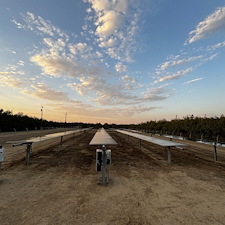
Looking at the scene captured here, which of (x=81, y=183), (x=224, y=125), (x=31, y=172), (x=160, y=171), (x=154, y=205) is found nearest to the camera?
(x=154, y=205)

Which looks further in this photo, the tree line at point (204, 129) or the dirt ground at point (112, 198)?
the tree line at point (204, 129)

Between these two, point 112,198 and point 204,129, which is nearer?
point 112,198

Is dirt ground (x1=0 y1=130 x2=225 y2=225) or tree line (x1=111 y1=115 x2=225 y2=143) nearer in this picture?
dirt ground (x1=0 y1=130 x2=225 y2=225)

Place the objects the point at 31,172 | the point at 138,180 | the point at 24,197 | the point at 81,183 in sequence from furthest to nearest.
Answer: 1. the point at 31,172
2. the point at 138,180
3. the point at 81,183
4. the point at 24,197

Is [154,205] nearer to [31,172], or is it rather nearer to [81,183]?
[81,183]

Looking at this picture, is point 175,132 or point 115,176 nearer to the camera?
point 115,176

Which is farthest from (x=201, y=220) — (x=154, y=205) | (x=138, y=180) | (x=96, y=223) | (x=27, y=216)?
(x=27, y=216)

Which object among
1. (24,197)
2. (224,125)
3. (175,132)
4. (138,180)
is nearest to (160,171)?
(138,180)

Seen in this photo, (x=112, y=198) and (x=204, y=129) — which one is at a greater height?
(x=204, y=129)

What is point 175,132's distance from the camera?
77.7ft

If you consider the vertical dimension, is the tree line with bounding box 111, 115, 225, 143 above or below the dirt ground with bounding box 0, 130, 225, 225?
above

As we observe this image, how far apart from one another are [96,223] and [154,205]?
122 cm

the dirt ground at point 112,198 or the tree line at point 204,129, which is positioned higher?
the tree line at point 204,129

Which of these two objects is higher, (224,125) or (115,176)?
(224,125)
